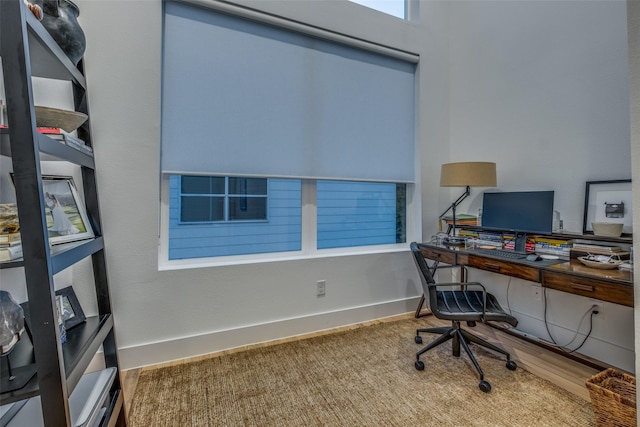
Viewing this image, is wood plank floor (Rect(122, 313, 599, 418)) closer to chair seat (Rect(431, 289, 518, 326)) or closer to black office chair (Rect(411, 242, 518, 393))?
black office chair (Rect(411, 242, 518, 393))

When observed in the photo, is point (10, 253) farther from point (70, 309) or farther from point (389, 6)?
point (389, 6)

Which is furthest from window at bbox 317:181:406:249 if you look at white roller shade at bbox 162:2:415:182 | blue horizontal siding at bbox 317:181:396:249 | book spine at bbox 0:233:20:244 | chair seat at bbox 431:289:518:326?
book spine at bbox 0:233:20:244

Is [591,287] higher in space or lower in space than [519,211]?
lower

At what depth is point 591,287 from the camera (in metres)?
1.67

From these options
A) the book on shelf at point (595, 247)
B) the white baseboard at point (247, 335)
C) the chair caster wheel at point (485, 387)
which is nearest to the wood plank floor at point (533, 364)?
the white baseboard at point (247, 335)

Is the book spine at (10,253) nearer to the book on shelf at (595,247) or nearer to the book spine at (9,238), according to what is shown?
the book spine at (9,238)

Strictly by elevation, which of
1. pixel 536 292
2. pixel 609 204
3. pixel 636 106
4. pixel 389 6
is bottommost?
pixel 536 292

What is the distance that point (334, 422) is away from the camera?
1562 mm

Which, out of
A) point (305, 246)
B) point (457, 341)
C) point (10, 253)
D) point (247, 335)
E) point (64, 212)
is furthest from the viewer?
point (305, 246)

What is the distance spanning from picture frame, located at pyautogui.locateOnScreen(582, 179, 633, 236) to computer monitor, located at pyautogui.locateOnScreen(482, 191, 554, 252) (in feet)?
0.77

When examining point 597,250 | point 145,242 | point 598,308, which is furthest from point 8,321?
point 598,308

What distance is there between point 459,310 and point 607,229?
1.10 metres

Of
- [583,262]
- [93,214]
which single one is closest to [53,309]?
[93,214]

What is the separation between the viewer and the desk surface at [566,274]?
1575mm
